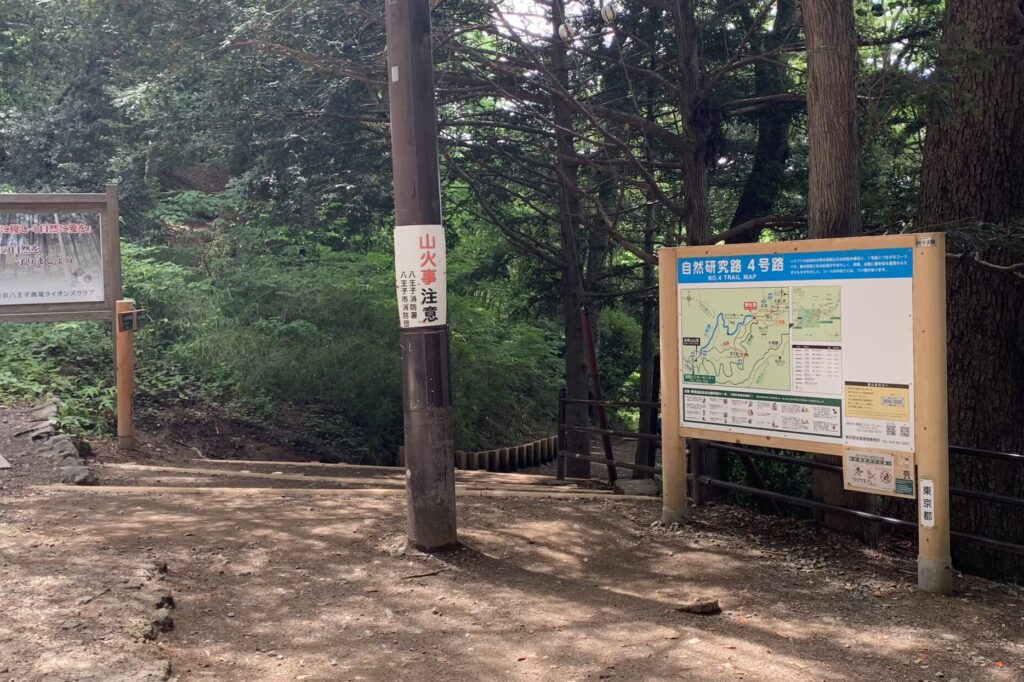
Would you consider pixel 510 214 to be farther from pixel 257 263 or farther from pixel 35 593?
pixel 35 593

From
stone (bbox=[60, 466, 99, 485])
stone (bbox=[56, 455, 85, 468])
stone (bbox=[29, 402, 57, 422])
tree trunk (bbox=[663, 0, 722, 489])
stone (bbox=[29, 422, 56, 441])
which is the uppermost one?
tree trunk (bbox=[663, 0, 722, 489])

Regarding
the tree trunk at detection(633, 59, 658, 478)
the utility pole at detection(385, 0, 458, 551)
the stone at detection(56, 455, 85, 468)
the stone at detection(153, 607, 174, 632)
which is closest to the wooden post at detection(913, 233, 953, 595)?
the utility pole at detection(385, 0, 458, 551)

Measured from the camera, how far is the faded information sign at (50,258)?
10.8 m

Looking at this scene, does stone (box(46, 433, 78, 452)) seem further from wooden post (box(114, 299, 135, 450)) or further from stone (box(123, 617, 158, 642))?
stone (box(123, 617, 158, 642))

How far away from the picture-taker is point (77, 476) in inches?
346

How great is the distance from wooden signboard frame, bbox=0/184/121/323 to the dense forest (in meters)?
1.28

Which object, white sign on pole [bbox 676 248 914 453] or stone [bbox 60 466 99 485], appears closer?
white sign on pole [bbox 676 248 914 453]

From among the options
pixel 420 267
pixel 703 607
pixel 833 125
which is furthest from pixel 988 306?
pixel 420 267

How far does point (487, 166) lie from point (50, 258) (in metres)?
6.75

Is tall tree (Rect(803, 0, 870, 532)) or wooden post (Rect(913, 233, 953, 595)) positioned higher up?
tall tree (Rect(803, 0, 870, 532))

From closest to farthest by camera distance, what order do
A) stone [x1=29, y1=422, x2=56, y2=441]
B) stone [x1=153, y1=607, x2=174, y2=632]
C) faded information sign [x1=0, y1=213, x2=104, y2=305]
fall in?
stone [x1=153, y1=607, x2=174, y2=632] → stone [x1=29, y1=422, x2=56, y2=441] → faded information sign [x1=0, y1=213, x2=104, y2=305]

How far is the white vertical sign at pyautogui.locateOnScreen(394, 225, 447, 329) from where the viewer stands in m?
6.36

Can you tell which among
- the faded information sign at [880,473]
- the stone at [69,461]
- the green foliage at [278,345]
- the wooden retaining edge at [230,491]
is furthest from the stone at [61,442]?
the faded information sign at [880,473]

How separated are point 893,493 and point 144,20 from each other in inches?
424
